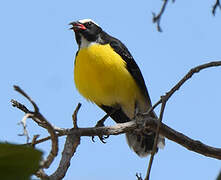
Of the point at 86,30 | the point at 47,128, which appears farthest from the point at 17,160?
the point at 86,30

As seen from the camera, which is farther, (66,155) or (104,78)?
(104,78)

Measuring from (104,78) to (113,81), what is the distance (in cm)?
12

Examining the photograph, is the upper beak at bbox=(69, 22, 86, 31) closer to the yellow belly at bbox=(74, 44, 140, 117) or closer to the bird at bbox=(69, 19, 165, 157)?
the bird at bbox=(69, 19, 165, 157)

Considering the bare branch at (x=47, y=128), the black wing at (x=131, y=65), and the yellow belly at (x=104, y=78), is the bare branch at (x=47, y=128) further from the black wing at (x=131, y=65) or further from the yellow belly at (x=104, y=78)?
the black wing at (x=131, y=65)

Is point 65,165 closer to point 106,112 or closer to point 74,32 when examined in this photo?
point 106,112

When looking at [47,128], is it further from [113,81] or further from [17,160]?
[113,81]

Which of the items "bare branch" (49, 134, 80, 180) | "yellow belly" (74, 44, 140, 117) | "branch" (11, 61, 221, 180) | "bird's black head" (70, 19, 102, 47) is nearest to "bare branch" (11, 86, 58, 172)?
"branch" (11, 61, 221, 180)

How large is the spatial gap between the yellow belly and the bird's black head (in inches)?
12.1

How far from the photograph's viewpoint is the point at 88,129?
310cm

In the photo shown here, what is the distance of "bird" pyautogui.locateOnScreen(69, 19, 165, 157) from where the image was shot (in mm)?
4809

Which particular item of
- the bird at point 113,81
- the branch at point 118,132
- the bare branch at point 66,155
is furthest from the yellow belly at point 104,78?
the bare branch at point 66,155

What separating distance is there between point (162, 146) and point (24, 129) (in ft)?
11.6

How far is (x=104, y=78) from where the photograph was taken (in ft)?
15.6

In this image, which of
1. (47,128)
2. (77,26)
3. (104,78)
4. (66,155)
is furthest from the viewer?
(77,26)
